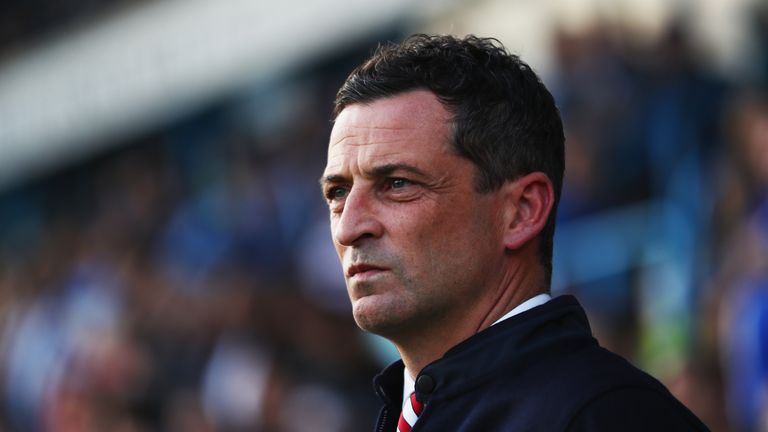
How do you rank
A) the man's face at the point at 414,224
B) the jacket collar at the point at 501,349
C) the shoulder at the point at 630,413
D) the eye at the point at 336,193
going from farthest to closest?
the eye at the point at 336,193
the man's face at the point at 414,224
the jacket collar at the point at 501,349
the shoulder at the point at 630,413

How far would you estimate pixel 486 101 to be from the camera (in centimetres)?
207

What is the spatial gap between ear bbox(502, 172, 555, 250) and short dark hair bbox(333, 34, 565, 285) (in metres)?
0.02

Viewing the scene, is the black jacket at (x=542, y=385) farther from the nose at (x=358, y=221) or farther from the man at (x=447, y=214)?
the nose at (x=358, y=221)

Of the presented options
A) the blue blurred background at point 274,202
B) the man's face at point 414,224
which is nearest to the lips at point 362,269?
the man's face at point 414,224

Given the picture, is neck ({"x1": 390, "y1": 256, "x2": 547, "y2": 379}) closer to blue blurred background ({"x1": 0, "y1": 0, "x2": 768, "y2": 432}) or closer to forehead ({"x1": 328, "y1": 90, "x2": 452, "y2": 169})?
forehead ({"x1": 328, "y1": 90, "x2": 452, "y2": 169})

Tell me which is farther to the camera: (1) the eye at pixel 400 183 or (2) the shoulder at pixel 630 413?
(1) the eye at pixel 400 183

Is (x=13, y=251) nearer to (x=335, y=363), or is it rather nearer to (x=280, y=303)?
(x=280, y=303)

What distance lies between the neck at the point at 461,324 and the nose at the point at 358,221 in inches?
6.5

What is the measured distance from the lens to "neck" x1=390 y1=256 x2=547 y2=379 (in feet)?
6.61

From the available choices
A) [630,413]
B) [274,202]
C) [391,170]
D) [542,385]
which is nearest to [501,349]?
[542,385]

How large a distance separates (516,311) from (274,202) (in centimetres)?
504

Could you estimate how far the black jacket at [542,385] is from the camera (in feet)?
A: 5.71

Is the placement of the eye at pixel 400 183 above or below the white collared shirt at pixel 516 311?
above

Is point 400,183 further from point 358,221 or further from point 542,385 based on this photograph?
point 542,385
